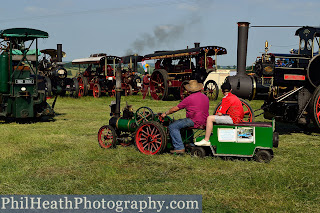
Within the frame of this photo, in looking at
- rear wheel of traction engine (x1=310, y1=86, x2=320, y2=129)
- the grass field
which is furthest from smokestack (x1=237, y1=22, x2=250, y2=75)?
the grass field

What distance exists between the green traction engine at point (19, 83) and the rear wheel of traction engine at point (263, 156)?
22.9 feet

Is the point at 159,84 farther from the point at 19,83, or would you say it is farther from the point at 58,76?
the point at 19,83

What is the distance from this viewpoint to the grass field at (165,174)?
4711 mm

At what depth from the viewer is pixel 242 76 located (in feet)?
32.9

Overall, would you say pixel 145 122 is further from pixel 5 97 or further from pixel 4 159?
pixel 5 97

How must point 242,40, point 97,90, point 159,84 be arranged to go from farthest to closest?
point 97,90 → point 159,84 → point 242,40

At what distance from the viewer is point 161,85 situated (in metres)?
21.1

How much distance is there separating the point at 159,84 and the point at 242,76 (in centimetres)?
1131

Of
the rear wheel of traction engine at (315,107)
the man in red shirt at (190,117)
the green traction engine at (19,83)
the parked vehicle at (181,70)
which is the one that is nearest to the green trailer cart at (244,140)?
the man in red shirt at (190,117)

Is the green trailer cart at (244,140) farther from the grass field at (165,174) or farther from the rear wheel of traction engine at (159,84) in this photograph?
the rear wheel of traction engine at (159,84)

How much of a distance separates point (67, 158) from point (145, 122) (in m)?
1.45

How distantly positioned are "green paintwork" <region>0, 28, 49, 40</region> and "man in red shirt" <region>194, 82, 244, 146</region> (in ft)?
20.7

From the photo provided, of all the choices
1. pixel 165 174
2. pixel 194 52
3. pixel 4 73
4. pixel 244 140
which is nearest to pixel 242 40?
pixel 244 140

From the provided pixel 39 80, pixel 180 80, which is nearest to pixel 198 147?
pixel 39 80
